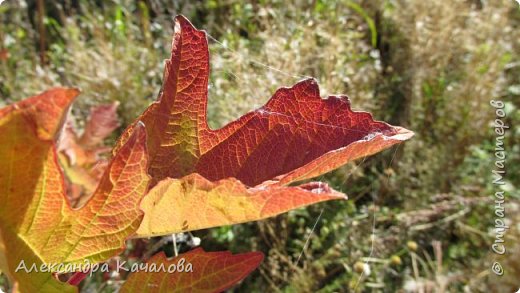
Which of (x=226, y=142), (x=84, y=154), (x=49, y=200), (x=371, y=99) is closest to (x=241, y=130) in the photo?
(x=226, y=142)

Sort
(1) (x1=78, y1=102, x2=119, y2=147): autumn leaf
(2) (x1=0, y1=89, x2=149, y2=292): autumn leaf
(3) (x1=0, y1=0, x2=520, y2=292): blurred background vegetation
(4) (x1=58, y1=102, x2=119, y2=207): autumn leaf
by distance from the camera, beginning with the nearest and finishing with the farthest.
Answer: (2) (x1=0, y1=89, x2=149, y2=292): autumn leaf, (4) (x1=58, y1=102, x2=119, y2=207): autumn leaf, (1) (x1=78, y1=102, x2=119, y2=147): autumn leaf, (3) (x1=0, y1=0, x2=520, y2=292): blurred background vegetation

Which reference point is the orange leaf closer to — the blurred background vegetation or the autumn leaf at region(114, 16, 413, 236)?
the autumn leaf at region(114, 16, 413, 236)

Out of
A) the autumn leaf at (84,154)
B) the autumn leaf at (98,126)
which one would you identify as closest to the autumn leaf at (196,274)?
A: the autumn leaf at (84,154)

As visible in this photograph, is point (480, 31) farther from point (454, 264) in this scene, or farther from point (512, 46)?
point (454, 264)

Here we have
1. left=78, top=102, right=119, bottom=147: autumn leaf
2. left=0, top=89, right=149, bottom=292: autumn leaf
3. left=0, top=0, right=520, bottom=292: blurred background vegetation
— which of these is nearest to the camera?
left=0, top=89, right=149, bottom=292: autumn leaf

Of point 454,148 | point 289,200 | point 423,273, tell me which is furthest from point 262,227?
point 289,200

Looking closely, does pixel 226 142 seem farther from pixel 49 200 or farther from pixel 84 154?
pixel 84 154

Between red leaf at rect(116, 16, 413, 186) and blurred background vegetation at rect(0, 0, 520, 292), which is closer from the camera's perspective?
red leaf at rect(116, 16, 413, 186)

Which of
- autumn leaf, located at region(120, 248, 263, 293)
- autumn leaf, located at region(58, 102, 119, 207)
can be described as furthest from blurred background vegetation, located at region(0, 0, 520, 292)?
autumn leaf, located at region(120, 248, 263, 293)
